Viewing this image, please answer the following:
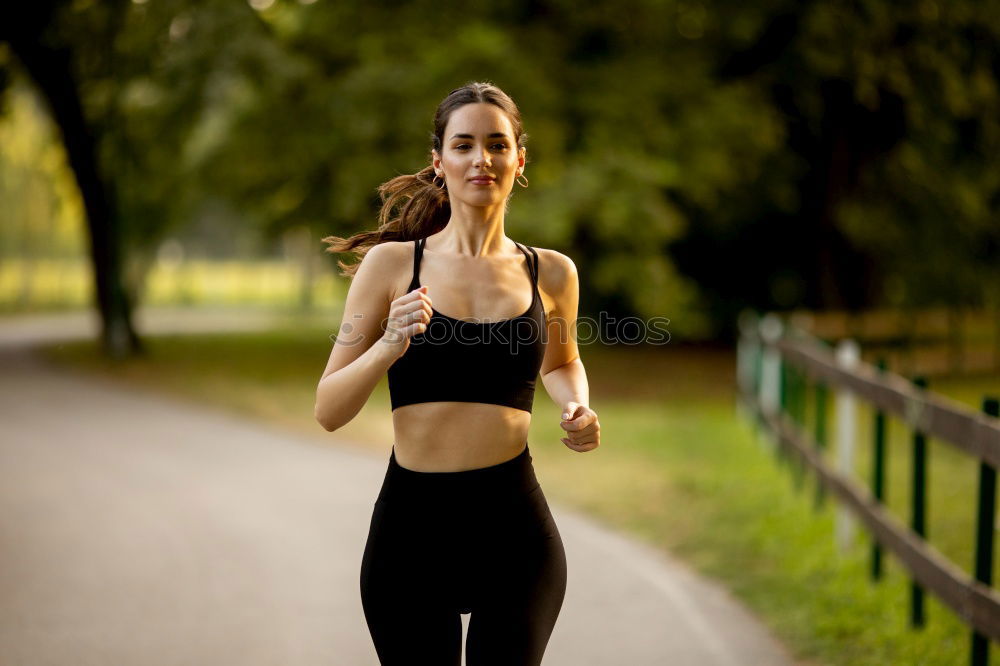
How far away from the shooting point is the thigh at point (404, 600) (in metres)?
2.59

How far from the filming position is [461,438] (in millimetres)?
2596

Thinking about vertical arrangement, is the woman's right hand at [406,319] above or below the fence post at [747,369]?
above

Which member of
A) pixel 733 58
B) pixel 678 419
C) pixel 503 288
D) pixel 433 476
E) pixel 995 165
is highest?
pixel 733 58

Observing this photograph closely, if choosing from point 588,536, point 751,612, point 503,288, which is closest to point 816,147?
point 588,536

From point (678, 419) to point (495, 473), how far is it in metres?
11.3

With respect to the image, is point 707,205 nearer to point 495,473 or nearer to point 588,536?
point 588,536

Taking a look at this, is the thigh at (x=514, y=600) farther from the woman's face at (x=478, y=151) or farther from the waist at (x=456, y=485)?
the woman's face at (x=478, y=151)

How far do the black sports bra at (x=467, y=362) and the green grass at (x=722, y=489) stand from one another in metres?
2.94

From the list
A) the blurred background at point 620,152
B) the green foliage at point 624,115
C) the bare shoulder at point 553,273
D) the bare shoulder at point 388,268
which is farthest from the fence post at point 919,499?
the green foliage at point 624,115

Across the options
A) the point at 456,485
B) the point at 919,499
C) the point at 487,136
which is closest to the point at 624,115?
the point at 919,499

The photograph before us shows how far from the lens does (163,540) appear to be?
6906 millimetres

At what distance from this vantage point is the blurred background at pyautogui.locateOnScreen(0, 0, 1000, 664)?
49.6ft

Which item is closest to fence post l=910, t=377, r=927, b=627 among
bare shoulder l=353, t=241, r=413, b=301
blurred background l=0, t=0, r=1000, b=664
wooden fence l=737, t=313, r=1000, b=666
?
wooden fence l=737, t=313, r=1000, b=666

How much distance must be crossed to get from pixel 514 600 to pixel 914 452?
341cm
